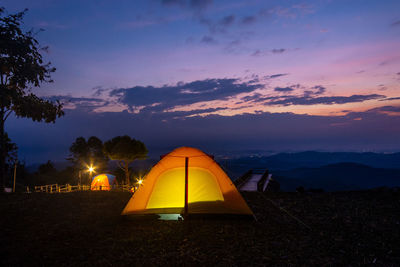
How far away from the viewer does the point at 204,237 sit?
628 cm

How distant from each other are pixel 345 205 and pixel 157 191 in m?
7.36

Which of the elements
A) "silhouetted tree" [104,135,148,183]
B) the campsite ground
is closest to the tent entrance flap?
the campsite ground

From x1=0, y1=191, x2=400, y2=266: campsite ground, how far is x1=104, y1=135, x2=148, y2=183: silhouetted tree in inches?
1265

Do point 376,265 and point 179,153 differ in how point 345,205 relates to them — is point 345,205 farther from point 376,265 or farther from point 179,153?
point 179,153

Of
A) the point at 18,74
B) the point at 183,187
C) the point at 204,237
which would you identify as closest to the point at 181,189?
the point at 183,187

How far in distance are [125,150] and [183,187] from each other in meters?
35.4

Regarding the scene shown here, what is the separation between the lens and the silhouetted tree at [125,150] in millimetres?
41438

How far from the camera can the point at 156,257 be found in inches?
202

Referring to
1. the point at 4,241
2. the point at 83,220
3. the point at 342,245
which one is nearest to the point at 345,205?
the point at 342,245

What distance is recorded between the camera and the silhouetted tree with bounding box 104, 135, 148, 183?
1631 inches

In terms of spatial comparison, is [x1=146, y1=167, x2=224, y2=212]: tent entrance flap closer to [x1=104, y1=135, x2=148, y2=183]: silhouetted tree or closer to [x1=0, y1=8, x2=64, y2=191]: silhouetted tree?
[x1=0, y1=8, x2=64, y2=191]: silhouetted tree

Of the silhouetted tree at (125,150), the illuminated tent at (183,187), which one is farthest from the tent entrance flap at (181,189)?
the silhouetted tree at (125,150)

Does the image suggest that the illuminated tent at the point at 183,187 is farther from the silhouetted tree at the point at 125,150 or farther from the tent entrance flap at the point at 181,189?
the silhouetted tree at the point at 125,150

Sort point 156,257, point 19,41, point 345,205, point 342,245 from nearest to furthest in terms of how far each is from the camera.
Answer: point 156,257, point 342,245, point 345,205, point 19,41
